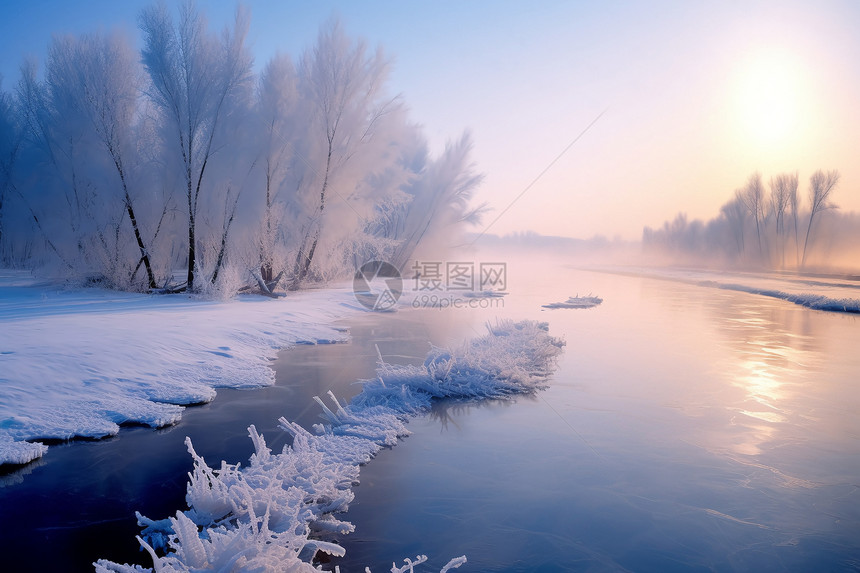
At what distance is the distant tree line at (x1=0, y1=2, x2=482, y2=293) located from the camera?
435 inches

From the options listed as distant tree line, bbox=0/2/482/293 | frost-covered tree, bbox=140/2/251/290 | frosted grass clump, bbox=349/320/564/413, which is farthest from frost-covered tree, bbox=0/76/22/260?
frosted grass clump, bbox=349/320/564/413

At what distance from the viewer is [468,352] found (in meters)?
5.85

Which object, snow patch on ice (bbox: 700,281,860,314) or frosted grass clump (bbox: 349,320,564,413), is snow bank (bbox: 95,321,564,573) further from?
snow patch on ice (bbox: 700,281,860,314)

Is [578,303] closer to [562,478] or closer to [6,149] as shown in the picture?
[562,478]

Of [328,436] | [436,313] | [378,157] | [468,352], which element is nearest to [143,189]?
[378,157]

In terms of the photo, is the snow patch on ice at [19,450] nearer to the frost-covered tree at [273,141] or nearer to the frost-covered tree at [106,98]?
the frost-covered tree at [106,98]

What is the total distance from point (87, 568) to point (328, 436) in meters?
1.74

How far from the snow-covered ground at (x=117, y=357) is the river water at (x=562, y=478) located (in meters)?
0.26

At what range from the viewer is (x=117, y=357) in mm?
4980

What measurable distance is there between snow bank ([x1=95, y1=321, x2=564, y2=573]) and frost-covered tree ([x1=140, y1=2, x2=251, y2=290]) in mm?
7949

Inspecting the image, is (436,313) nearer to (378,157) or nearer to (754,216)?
(378,157)

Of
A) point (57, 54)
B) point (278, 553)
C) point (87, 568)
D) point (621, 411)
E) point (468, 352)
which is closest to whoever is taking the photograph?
point (278, 553)

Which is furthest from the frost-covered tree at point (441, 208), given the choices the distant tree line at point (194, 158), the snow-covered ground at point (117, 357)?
the snow-covered ground at point (117, 357)

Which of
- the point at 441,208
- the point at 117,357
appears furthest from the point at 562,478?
the point at 441,208
